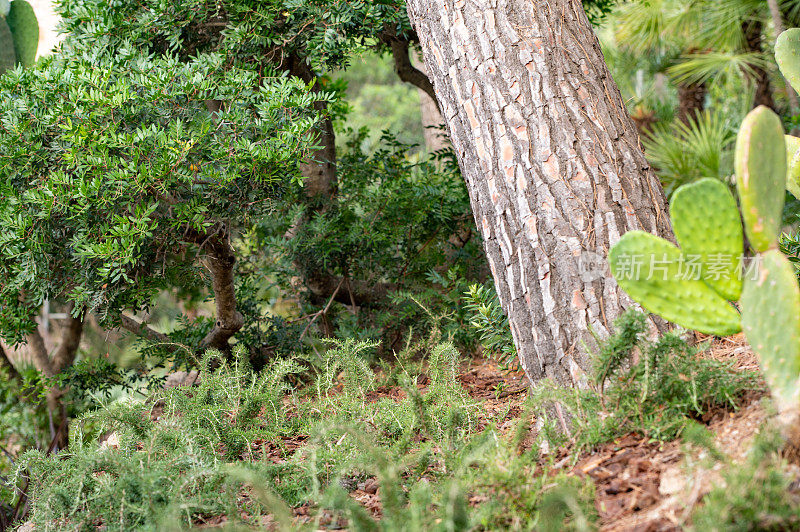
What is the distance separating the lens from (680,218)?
59.7 inches

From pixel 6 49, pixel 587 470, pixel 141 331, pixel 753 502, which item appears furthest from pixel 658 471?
pixel 6 49

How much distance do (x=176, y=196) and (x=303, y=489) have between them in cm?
142

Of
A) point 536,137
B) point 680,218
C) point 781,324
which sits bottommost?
point 781,324

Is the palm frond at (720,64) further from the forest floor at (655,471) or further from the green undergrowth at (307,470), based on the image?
the green undergrowth at (307,470)

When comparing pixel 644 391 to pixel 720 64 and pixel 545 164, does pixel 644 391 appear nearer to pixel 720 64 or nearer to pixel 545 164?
pixel 545 164

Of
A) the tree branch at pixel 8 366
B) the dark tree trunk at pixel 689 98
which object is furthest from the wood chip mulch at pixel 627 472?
the dark tree trunk at pixel 689 98

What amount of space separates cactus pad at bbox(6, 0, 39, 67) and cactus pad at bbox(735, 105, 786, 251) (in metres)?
3.78

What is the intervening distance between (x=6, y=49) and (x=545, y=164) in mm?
3298

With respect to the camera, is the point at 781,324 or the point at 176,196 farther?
the point at 176,196

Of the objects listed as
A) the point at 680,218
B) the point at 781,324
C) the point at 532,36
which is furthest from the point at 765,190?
the point at 532,36

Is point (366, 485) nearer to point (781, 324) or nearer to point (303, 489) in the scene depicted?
point (303, 489)

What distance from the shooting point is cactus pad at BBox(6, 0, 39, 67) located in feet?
12.0

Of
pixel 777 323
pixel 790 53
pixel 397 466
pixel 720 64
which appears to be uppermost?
pixel 720 64

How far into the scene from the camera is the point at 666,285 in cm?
156
